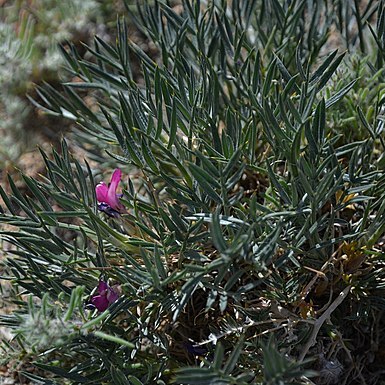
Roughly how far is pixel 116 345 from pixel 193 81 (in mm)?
511

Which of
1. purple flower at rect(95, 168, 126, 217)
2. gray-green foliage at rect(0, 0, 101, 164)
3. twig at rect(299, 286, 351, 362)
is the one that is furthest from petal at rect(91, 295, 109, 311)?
gray-green foliage at rect(0, 0, 101, 164)

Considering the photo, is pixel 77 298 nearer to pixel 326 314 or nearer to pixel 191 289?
pixel 191 289

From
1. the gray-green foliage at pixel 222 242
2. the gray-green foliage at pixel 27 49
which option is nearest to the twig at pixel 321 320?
the gray-green foliage at pixel 222 242

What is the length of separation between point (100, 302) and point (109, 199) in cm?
20

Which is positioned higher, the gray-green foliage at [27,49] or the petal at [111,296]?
the gray-green foliage at [27,49]

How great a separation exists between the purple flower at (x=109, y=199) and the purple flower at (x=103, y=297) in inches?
5.9

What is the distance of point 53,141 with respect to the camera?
82.0 inches

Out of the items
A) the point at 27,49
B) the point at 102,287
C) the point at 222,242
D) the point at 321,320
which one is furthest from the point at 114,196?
the point at 27,49

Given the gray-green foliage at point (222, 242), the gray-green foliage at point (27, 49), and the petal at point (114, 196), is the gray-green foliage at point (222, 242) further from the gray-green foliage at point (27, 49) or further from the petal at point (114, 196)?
the gray-green foliage at point (27, 49)

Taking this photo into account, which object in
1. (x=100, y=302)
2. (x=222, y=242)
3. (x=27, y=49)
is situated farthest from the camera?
(x=27, y=49)

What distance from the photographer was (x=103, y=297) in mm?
1214

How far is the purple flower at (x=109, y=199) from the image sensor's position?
4.25 feet

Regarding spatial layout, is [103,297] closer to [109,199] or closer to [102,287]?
[102,287]

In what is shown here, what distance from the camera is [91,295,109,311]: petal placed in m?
1.21
